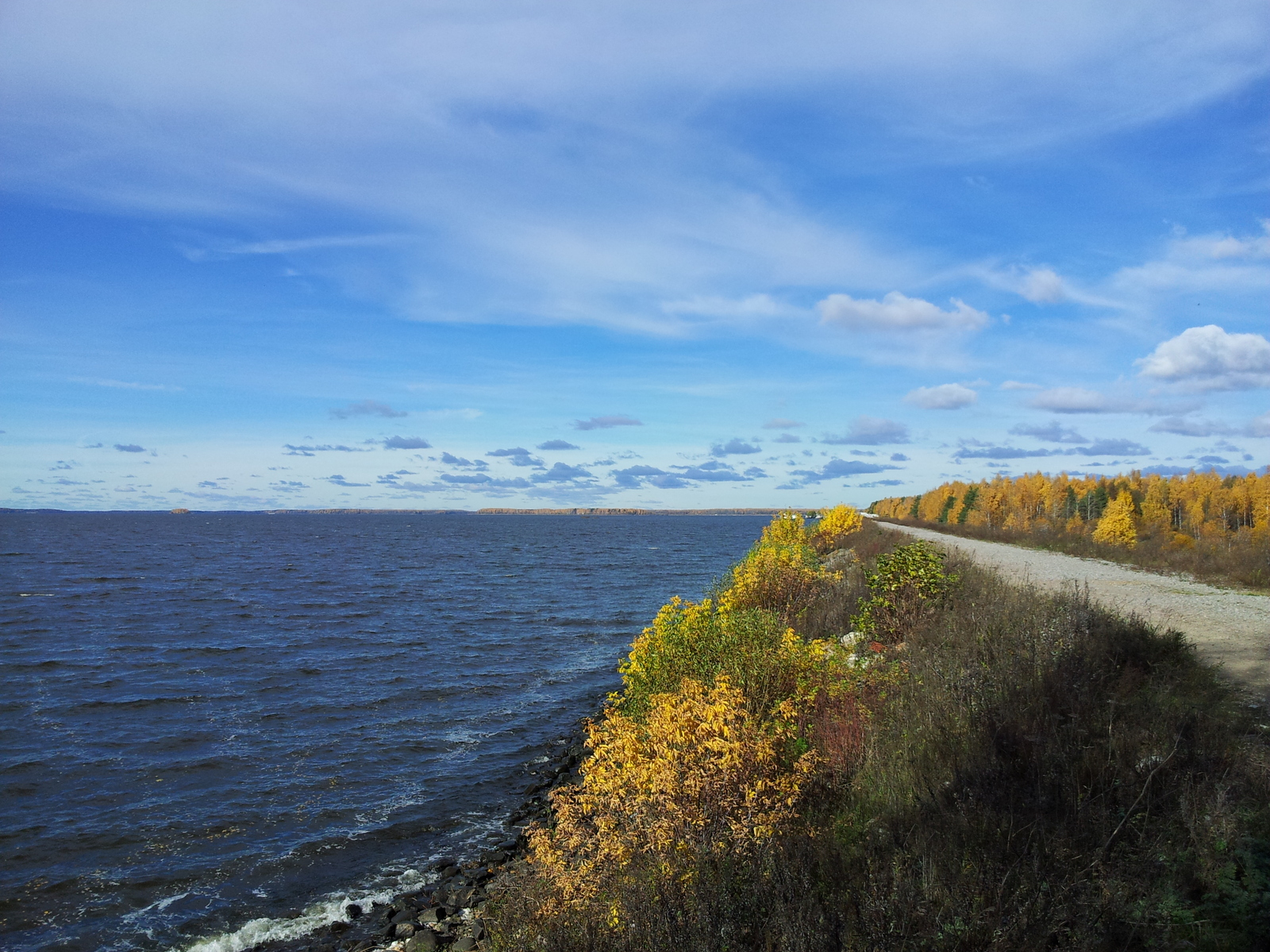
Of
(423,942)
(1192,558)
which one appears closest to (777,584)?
(423,942)

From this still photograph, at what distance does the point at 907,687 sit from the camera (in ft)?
25.3

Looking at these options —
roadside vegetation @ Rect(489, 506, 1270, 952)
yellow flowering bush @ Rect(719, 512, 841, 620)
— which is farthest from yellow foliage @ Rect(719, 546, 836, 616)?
roadside vegetation @ Rect(489, 506, 1270, 952)

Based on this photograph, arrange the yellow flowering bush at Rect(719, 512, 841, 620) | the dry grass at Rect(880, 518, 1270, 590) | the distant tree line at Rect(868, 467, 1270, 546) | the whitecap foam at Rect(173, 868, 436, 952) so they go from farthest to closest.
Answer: the distant tree line at Rect(868, 467, 1270, 546) < the dry grass at Rect(880, 518, 1270, 590) < the yellow flowering bush at Rect(719, 512, 841, 620) < the whitecap foam at Rect(173, 868, 436, 952)

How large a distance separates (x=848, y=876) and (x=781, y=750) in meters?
2.34

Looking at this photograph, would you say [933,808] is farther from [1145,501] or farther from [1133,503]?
[1145,501]

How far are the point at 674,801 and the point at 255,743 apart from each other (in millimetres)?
12949

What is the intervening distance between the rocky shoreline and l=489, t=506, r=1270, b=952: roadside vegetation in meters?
2.10

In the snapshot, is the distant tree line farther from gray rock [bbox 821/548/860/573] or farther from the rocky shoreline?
the rocky shoreline

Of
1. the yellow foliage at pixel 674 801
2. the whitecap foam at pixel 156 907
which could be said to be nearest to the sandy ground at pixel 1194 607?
the yellow foliage at pixel 674 801

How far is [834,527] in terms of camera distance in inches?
1569

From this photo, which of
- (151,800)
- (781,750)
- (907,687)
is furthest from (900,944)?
(151,800)

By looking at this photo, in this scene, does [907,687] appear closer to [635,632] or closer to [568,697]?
[568,697]

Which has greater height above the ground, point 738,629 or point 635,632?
point 738,629

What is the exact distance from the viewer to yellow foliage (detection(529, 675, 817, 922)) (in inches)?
206
